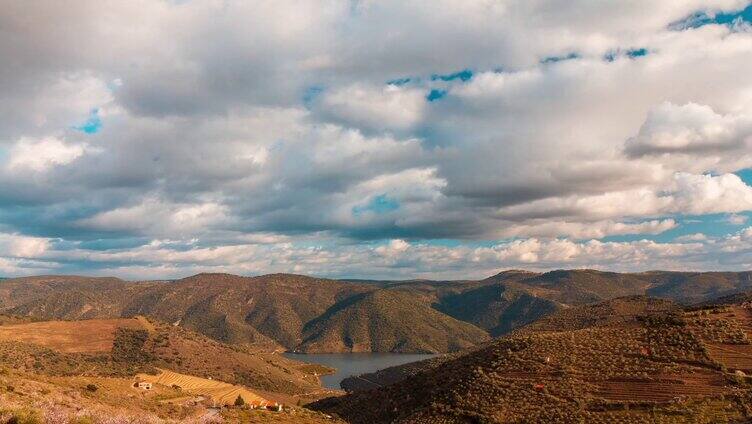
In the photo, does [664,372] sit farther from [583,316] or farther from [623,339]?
[583,316]

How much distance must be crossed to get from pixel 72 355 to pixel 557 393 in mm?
185147

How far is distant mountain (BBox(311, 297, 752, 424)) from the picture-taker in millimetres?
64438

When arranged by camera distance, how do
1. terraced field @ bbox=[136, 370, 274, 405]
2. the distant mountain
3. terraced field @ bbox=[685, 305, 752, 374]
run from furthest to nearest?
terraced field @ bbox=[136, 370, 274, 405], terraced field @ bbox=[685, 305, 752, 374], the distant mountain

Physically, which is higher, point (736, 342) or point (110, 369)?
point (736, 342)

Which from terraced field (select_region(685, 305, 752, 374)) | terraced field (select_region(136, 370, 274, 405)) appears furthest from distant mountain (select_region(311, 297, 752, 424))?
terraced field (select_region(136, 370, 274, 405))

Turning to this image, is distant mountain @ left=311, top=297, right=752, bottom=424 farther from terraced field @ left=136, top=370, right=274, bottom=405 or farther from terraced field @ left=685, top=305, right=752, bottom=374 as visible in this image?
terraced field @ left=136, top=370, right=274, bottom=405

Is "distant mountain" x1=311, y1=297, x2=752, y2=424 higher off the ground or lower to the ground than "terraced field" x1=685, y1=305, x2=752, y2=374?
lower

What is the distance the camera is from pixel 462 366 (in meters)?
94.2

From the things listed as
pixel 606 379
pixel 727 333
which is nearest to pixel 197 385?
pixel 606 379

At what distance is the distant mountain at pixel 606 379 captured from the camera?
6444 cm

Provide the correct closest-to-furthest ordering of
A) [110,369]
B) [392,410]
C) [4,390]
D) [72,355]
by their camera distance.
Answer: [4,390]
[392,410]
[110,369]
[72,355]

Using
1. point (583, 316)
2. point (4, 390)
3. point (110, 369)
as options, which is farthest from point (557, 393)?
point (110, 369)

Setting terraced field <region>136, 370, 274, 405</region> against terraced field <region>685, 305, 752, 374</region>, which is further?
terraced field <region>136, 370, 274, 405</region>

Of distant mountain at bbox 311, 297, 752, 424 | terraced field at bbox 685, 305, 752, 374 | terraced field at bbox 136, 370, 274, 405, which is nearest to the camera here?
distant mountain at bbox 311, 297, 752, 424
